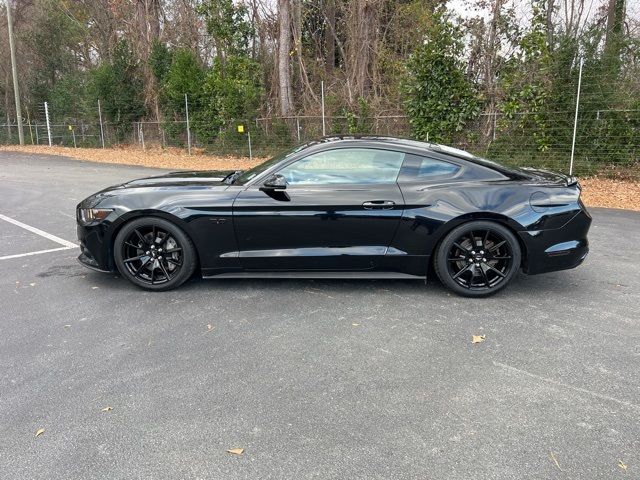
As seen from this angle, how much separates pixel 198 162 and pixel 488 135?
9.81 meters

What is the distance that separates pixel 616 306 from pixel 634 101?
854 cm

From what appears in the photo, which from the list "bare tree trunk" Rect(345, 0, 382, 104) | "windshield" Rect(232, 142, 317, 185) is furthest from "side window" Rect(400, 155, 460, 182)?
"bare tree trunk" Rect(345, 0, 382, 104)

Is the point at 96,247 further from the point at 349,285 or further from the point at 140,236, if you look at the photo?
the point at 349,285

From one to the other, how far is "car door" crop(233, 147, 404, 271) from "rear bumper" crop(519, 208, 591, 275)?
1181mm

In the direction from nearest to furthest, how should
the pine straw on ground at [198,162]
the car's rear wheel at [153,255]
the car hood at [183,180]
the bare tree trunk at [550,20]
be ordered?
the car's rear wheel at [153,255]
the car hood at [183,180]
the pine straw on ground at [198,162]
the bare tree trunk at [550,20]

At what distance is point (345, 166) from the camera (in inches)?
179

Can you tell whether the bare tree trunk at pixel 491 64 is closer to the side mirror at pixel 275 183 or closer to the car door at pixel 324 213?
the car door at pixel 324 213

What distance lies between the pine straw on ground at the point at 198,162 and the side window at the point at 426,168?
593 centimetres

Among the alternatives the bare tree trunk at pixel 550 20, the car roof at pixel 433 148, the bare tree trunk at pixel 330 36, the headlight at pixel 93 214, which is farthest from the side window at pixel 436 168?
the bare tree trunk at pixel 330 36

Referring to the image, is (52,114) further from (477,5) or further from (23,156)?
(477,5)

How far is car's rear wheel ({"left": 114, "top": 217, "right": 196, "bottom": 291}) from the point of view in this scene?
15.1 ft

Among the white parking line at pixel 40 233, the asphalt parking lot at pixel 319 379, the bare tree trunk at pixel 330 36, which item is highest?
the bare tree trunk at pixel 330 36

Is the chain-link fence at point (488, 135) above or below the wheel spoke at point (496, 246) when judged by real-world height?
above

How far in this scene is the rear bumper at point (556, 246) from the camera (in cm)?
438
